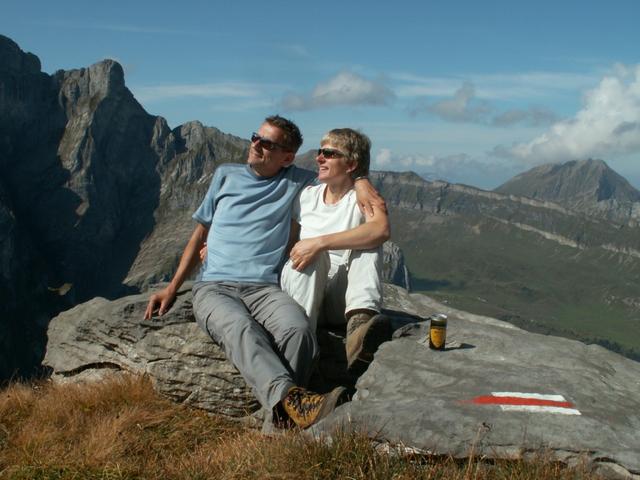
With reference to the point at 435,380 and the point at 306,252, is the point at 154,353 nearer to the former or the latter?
the point at 306,252

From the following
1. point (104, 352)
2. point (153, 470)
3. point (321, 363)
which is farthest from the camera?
point (104, 352)

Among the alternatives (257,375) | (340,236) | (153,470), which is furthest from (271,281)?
(153,470)

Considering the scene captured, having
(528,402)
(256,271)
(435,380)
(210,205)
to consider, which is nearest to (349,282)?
(256,271)

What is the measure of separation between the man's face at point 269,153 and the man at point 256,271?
0.02m

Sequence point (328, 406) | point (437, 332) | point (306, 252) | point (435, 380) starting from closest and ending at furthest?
1. point (328, 406)
2. point (435, 380)
3. point (306, 252)
4. point (437, 332)

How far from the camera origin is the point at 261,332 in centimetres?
1007

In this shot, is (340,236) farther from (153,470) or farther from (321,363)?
(153,470)

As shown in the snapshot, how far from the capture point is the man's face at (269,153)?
11805 millimetres

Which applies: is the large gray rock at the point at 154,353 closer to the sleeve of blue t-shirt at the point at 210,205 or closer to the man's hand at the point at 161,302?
the man's hand at the point at 161,302

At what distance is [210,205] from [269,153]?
1.63 m

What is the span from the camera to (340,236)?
10875mm

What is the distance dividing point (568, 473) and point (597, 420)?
66.5 inches

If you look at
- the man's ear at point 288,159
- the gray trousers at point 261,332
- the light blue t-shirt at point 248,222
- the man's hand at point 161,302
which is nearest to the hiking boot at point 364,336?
the gray trousers at point 261,332

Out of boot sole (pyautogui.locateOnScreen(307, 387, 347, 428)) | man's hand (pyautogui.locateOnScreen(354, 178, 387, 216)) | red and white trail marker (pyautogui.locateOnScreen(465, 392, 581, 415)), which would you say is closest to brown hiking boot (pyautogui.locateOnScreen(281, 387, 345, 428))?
boot sole (pyautogui.locateOnScreen(307, 387, 347, 428))
